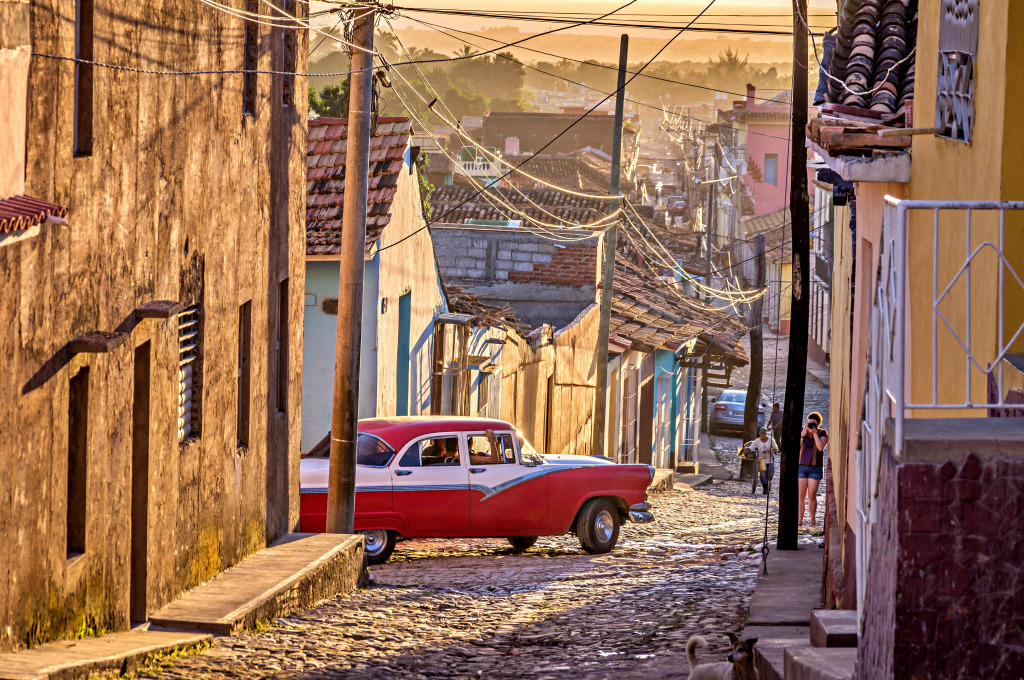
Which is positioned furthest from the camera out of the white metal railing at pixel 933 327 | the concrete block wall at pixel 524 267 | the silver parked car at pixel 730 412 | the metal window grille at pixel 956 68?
the silver parked car at pixel 730 412

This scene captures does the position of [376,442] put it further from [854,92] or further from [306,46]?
[854,92]

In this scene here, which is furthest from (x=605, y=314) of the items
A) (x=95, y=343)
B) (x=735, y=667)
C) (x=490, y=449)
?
(x=735, y=667)

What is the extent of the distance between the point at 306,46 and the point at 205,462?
543 centimetres

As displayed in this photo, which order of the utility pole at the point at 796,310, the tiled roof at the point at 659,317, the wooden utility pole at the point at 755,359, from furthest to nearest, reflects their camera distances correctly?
the wooden utility pole at the point at 755,359 < the tiled roof at the point at 659,317 < the utility pole at the point at 796,310

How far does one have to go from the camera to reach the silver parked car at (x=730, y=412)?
4050 centimetres

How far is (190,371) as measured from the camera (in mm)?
10742

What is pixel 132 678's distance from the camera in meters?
7.51

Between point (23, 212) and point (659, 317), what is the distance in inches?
997

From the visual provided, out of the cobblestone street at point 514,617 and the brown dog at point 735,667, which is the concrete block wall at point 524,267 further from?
the brown dog at point 735,667

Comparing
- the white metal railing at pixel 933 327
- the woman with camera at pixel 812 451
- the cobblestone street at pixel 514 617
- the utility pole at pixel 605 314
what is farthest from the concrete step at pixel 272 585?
the utility pole at pixel 605 314

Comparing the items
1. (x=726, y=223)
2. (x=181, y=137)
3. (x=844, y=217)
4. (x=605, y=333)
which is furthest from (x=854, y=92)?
(x=726, y=223)

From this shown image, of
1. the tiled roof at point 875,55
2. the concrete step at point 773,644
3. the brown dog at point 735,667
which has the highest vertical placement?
the tiled roof at point 875,55

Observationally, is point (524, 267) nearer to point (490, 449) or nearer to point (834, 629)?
point (490, 449)

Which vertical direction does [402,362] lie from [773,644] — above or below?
above
